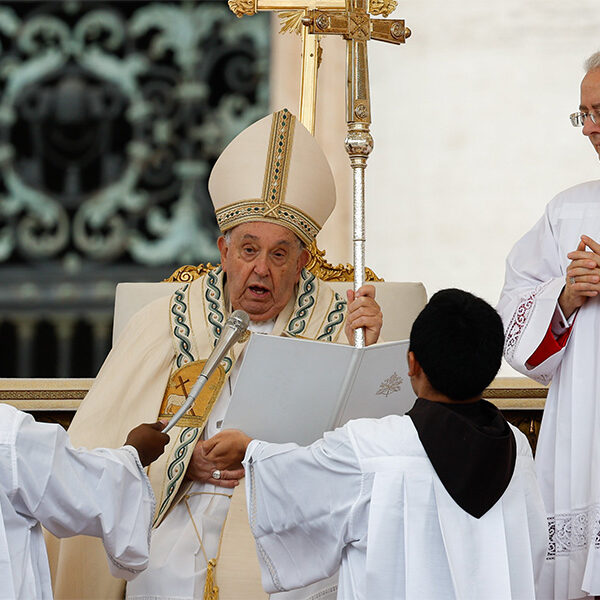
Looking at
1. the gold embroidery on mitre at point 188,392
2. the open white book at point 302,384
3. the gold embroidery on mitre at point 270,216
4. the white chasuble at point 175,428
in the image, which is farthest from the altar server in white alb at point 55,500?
the gold embroidery on mitre at point 270,216

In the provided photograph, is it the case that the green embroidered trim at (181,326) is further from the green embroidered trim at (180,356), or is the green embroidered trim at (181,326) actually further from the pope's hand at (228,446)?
the pope's hand at (228,446)

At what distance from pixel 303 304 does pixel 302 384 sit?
925mm

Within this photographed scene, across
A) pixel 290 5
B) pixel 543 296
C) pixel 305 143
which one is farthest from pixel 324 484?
pixel 290 5

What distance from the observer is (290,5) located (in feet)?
15.5

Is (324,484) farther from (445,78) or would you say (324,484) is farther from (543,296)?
(445,78)

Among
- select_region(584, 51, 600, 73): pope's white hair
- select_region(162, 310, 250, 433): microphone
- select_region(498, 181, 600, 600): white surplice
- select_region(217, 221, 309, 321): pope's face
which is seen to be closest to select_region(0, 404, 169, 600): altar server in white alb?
select_region(162, 310, 250, 433): microphone

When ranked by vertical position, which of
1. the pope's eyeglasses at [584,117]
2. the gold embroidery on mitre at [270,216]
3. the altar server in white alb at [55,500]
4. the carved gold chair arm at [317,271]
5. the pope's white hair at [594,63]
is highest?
the pope's white hair at [594,63]

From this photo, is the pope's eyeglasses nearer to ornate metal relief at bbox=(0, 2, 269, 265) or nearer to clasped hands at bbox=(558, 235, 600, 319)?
clasped hands at bbox=(558, 235, 600, 319)

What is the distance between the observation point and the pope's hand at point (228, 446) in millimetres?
3338

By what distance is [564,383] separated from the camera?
Result: 13.0 ft

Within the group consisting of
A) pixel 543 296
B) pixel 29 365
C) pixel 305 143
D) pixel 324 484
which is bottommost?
pixel 29 365

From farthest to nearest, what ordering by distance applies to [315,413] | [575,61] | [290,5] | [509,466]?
[575,61] → [290,5] → [315,413] → [509,466]

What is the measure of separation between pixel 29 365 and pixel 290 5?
306 cm

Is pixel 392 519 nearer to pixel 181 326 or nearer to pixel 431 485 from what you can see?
pixel 431 485
